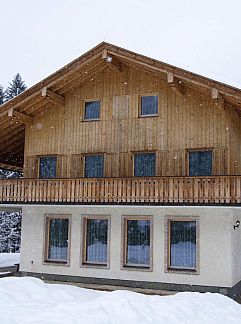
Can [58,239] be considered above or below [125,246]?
above

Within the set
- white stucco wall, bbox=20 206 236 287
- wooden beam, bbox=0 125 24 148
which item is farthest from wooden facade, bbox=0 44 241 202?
white stucco wall, bbox=20 206 236 287

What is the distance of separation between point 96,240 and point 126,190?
2782 mm

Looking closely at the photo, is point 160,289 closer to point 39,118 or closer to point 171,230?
point 171,230

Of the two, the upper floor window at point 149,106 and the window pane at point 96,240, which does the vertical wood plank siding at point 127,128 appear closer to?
the upper floor window at point 149,106

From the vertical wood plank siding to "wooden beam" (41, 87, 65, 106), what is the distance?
27 cm

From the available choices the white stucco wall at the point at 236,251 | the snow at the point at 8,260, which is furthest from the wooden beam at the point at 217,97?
the snow at the point at 8,260

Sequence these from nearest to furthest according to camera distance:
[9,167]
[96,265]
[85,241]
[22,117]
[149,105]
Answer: [96,265]
[85,241]
[149,105]
[22,117]
[9,167]

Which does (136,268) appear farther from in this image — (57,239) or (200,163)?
(200,163)

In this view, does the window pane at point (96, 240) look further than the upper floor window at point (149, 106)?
No

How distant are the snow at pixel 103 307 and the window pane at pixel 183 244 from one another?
12.2ft

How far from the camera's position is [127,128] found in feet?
60.3

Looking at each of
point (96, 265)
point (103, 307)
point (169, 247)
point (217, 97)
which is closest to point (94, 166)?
point (96, 265)

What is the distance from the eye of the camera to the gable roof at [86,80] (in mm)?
16263

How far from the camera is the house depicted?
16062 millimetres
